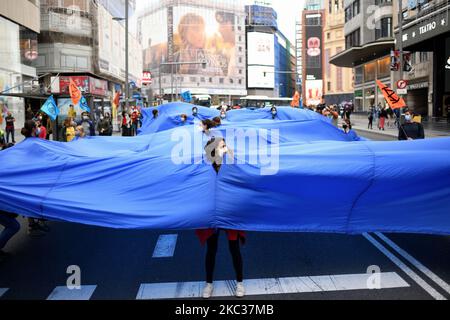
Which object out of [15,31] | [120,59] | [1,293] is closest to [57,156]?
[1,293]

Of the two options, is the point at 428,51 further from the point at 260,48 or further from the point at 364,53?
the point at 260,48

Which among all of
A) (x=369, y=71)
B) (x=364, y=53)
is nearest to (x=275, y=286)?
→ (x=364, y=53)

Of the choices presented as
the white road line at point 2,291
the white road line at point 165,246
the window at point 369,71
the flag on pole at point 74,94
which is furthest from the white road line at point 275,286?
the window at point 369,71

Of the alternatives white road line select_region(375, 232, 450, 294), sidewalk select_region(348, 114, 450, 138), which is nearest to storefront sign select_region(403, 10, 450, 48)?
sidewalk select_region(348, 114, 450, 138)

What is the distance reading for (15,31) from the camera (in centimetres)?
3450

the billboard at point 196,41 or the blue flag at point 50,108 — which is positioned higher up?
Answer: the billboard at point 196,41

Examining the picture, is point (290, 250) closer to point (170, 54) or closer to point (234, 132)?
point (234, 132)

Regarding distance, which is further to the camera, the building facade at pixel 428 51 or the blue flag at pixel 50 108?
the building facade at pixel 428 51

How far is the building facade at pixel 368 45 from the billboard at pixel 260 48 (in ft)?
235

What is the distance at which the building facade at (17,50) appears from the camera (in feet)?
105

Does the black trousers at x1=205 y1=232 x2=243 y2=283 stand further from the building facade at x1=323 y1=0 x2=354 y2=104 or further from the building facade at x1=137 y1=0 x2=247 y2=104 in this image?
the building facade at x1=137 y1=0 x2=247 y2=104

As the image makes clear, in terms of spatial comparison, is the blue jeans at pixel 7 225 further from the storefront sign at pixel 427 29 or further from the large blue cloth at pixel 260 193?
the storefront sign at pixel 427 29
